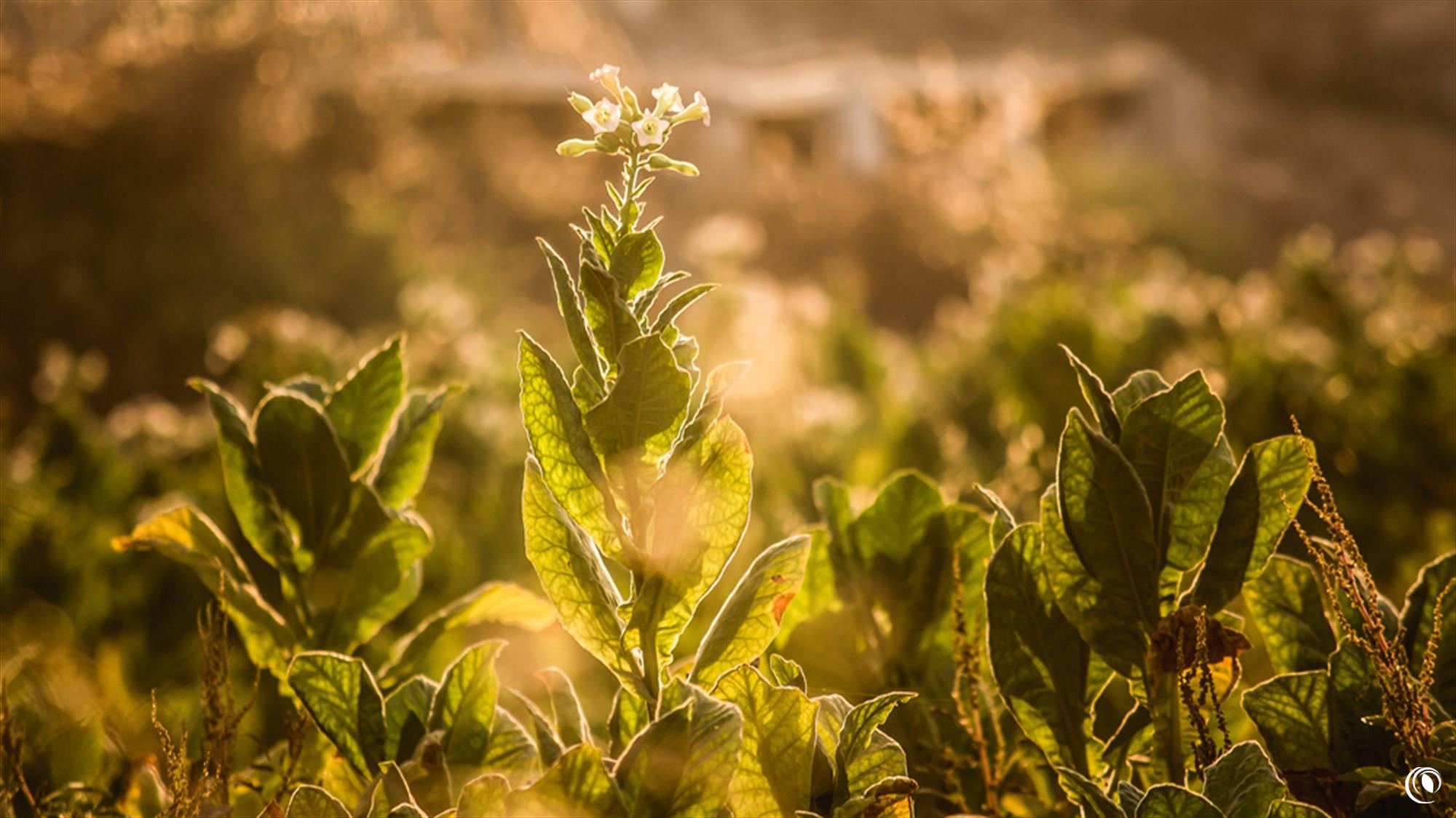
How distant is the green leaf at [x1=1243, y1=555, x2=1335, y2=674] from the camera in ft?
2.73

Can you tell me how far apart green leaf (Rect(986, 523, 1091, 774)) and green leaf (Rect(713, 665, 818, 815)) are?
7.0 inches

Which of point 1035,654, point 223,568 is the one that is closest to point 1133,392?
point 1035,654

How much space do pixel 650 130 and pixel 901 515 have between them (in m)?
0.45

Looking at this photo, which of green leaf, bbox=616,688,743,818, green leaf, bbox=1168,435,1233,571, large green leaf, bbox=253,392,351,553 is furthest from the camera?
large green leaf, bbox=253,392,351,553

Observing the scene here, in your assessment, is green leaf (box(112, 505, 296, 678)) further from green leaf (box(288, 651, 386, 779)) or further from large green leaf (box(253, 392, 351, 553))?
green leaf (box(288, 651, 386, 779))

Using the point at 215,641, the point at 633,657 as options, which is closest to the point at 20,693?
the point at 215,641

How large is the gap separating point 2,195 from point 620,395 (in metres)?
8.49

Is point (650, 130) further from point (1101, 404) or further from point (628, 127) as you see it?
point (1101, 404)

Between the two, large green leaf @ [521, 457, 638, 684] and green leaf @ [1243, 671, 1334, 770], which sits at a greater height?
large green leaf @ [521, 457, 638, 684]

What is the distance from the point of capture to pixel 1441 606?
76 centimetres

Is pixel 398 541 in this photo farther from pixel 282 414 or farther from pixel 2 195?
pixel 2 195

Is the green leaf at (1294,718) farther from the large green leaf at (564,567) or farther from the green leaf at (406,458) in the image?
the green leaf at (406,458)

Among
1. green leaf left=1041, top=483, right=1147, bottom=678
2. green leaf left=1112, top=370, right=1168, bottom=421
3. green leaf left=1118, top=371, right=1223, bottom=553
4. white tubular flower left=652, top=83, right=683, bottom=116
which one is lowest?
green leaf left=1041, top=483, right=1147, bottom=678

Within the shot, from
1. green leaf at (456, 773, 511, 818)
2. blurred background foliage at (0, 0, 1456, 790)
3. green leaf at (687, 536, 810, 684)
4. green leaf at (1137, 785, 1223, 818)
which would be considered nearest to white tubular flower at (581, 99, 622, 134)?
green leaf at (687, 536, 810, 684)
